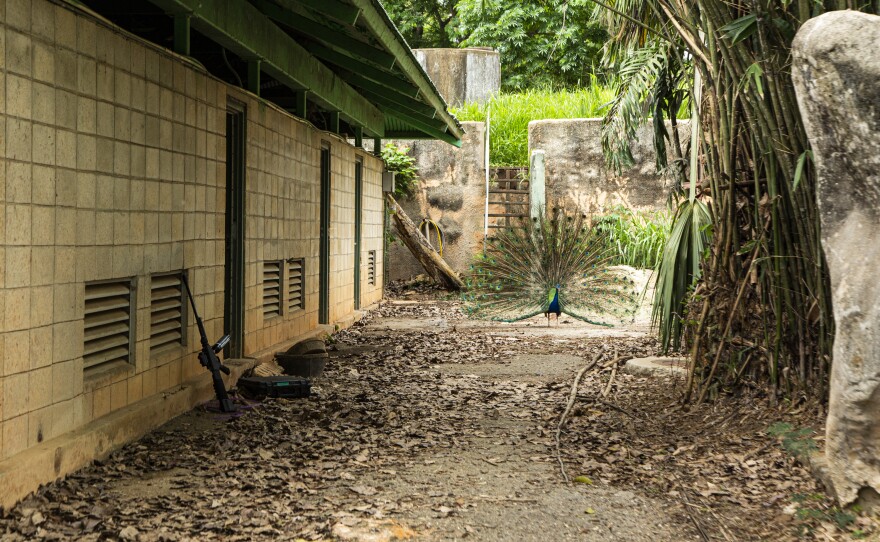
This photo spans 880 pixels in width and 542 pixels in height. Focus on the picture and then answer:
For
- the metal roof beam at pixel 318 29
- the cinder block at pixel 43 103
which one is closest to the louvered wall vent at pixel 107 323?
the cinder block at pixel 43 103

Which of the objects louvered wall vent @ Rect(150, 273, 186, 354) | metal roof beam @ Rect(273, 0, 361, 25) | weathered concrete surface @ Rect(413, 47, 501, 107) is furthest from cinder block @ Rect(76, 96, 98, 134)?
weathered concrete surface @ Rect(413, 47, 501, 107)

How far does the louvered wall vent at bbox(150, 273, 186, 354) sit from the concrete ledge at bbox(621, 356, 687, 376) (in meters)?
3.97

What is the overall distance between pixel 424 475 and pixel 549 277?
822cm

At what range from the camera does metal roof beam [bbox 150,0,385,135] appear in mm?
6379

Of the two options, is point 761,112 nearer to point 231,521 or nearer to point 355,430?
point 355,430

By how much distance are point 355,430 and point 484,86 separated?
20.5 m

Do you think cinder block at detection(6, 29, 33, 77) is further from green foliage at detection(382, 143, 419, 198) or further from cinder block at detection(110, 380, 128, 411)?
green foliage at detection(382, 143, 419, 198)

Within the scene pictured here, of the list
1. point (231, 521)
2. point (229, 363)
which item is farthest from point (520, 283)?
point (231, 521)

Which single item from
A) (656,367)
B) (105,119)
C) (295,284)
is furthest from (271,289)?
(105,119)

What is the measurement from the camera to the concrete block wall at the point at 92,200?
4.32 meters

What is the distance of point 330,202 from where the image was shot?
38.6 ft

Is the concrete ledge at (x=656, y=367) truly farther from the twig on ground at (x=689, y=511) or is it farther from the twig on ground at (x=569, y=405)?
the twig on ground at (x=689, y=511)

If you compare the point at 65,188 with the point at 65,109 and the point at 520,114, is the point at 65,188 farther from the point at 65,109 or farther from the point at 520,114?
the point at 520,114

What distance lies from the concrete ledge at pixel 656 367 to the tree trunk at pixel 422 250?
8.47 m
